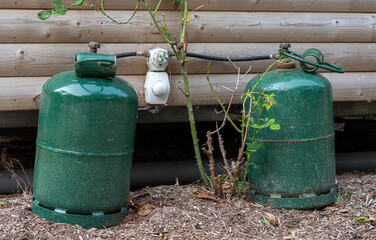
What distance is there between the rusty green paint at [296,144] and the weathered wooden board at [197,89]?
517mm

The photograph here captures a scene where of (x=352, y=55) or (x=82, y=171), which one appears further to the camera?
(x=352, y=55)

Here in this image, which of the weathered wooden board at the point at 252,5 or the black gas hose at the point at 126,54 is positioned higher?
the weathered wooden board at the point at 252,5

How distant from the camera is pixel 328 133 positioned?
135 inches

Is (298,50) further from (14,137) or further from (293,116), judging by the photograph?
(14,137)

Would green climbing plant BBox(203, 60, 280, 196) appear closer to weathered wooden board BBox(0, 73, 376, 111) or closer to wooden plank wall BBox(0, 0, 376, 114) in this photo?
weathered wooden board BBox(0, 73, 376, 111)

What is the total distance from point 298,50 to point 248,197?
4.57ft

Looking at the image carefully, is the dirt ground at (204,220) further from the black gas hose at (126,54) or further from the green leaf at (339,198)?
the black gas hose at (126,54)

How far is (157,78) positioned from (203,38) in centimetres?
56

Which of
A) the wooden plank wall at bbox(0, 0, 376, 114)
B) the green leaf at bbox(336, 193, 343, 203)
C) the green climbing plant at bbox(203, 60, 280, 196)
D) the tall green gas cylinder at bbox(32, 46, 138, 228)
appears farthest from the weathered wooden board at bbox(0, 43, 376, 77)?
the green leaf at bbox(336, 193, 343, 203)

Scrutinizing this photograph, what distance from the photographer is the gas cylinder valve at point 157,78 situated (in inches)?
144

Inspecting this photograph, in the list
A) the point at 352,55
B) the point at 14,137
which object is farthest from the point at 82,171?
the point at 14,137

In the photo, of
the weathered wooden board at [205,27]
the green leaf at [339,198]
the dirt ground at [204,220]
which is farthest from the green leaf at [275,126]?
the weathered wooden board at [205,27]

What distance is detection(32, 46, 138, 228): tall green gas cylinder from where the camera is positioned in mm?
2881

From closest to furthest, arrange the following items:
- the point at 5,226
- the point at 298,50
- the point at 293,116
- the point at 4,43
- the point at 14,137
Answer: the point at 5,226 → the point at 293,116 → the point at 4,43 → the point at 298,50 → the point at 14,137
